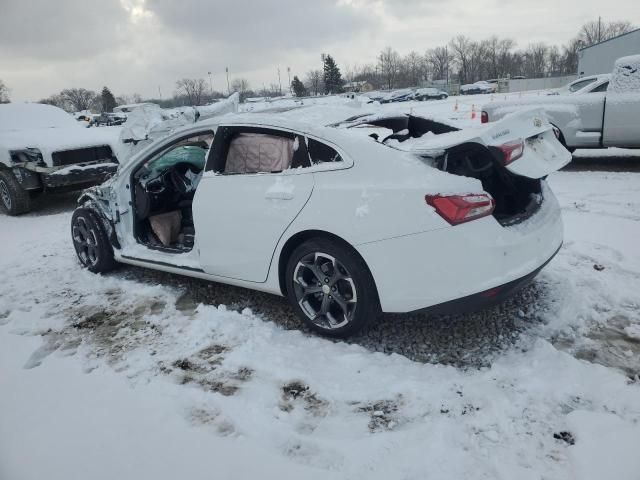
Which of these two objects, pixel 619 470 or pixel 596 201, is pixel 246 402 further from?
pixel 596 201

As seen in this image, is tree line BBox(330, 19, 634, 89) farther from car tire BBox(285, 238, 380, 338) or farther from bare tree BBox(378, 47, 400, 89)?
car tire BBox(285, 238, 380, 338)

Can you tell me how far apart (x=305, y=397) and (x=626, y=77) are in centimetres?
821

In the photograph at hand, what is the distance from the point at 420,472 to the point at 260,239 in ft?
5.95

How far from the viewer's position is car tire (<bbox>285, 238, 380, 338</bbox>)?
9.59ft

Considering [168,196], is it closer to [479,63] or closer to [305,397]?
[305,397]

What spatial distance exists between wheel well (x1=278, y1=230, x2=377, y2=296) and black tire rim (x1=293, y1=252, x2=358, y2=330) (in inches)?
4.6

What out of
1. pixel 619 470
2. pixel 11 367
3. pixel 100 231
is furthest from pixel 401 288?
pixel 100 231

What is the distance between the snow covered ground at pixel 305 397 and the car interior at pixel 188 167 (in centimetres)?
91

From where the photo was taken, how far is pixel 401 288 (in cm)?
278

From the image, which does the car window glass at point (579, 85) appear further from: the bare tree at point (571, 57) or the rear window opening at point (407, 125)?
the bare tree at point (571, 57)

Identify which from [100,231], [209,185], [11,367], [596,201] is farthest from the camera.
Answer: [596,201]

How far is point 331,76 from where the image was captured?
8419 cm

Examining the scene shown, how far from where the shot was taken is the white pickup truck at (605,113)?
7.77 meters

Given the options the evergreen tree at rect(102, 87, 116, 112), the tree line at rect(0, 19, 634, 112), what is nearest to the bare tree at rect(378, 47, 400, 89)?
the tree line at rect(0, 19, 634, 112)
